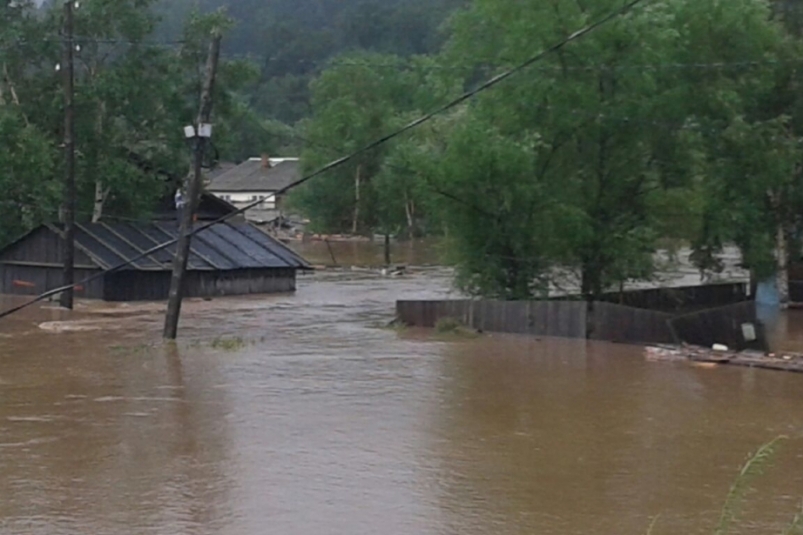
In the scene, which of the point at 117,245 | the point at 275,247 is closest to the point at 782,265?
the point at 275,247

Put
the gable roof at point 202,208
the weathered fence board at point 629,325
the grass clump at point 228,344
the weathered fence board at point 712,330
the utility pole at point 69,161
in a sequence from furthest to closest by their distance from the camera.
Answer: the gable roof at point 202,208 → the utility pole at point 69,161 → the weathered fence board at point 629,325 → the weathered fence board at point 712,330 → the grass clump at point 228,344

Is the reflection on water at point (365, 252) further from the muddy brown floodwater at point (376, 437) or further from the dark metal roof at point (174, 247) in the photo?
the muddy brown floodwater at point (376, 437)

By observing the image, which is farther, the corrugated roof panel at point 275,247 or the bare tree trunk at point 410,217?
the bare tree trunk at point 410,217

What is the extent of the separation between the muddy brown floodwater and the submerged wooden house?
9.63 m

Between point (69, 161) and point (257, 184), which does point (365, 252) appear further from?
point (69, 161)

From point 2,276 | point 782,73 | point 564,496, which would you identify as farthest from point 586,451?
point 2,276

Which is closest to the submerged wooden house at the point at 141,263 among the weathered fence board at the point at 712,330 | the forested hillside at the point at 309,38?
the weathered fence board at the point at 712,330

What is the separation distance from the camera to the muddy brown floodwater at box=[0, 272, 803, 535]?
11.9m

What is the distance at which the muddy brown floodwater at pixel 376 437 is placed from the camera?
1193 cm

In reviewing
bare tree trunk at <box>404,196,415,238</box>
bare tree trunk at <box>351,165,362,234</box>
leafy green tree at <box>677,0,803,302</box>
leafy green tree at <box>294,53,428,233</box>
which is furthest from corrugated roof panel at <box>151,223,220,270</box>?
bare tree trunk at <box>351,165,362,234</box>

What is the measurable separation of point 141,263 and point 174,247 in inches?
96.7

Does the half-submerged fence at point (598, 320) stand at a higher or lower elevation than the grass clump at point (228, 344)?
higher

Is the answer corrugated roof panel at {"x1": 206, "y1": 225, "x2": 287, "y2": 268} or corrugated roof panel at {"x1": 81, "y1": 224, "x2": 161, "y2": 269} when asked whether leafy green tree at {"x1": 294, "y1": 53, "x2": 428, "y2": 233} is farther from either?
corrugated roof panel at {"x1": 81, "y1": 224, "x2": 161, "y2": 269}

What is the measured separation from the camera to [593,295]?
31.1m
